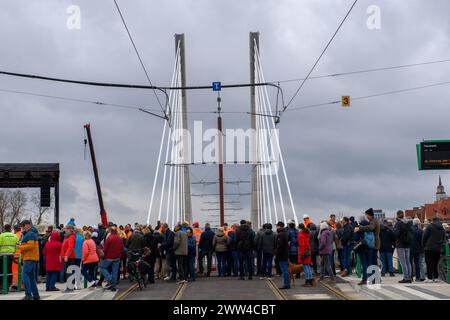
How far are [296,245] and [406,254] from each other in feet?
10.1

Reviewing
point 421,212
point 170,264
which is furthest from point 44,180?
point 421,212

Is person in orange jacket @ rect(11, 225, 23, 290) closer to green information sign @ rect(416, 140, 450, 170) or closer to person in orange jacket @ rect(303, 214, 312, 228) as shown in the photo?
person in orange jacket @ rect(303, 214, 312, 228)

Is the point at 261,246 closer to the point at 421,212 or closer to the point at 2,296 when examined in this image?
the point at 2,296

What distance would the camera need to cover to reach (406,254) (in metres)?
19.1

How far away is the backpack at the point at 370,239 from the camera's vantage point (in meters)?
17.1

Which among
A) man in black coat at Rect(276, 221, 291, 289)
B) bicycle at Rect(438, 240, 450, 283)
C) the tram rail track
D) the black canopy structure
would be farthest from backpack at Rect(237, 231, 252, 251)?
the black canopy structure

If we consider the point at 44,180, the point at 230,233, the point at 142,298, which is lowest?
the point at 142,298

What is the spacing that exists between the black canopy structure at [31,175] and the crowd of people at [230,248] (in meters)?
13.2

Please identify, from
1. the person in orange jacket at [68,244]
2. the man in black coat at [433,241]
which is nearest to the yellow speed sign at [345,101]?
the man in black coat at [433,241]

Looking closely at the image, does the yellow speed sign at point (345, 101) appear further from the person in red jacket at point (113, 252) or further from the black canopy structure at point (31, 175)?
the black canopy structure at point (31, 175)

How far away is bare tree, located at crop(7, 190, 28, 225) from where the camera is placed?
271ft

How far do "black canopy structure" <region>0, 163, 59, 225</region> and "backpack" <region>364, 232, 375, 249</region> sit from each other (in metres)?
22.9
